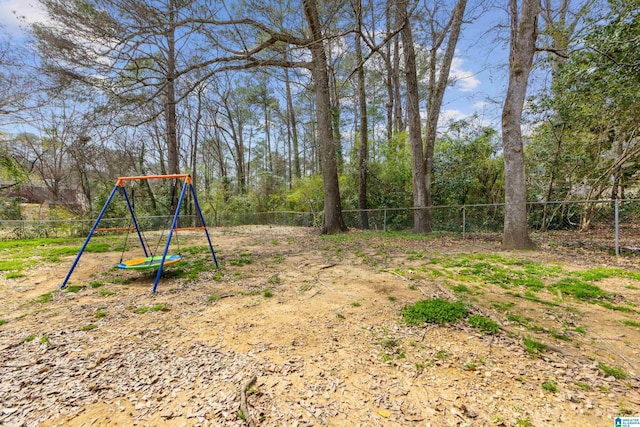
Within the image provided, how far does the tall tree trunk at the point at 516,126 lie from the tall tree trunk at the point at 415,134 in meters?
2.55

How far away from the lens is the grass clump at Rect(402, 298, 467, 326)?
256 cm

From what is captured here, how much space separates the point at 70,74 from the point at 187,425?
21.8ft

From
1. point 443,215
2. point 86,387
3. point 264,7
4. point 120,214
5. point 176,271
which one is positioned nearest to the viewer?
point 86,387

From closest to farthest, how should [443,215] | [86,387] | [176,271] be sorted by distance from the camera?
[86,387] < [176,271] < [443,215]

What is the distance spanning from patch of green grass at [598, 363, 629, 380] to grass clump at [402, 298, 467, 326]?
95cm

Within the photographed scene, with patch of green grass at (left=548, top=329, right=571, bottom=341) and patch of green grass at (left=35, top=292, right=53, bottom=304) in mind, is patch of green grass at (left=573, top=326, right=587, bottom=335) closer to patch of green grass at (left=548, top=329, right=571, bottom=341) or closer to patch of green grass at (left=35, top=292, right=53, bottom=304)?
patch of green grass at (left=548, top=329, right=571, bottom=341)

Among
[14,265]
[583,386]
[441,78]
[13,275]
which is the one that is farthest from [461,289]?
[14,265]

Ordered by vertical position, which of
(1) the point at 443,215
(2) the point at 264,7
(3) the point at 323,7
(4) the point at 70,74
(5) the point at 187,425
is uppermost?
(2) the point at 264,7

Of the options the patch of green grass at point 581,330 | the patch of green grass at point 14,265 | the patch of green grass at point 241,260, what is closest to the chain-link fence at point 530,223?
the patch of green grass at point 14,265

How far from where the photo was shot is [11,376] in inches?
75.7

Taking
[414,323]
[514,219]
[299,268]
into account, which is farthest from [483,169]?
[414,323]

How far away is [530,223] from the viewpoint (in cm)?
825

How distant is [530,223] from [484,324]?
7.71m

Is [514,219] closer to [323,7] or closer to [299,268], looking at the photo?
[299,268]
